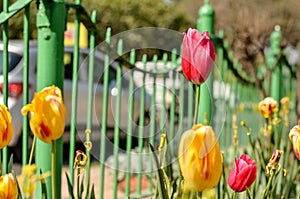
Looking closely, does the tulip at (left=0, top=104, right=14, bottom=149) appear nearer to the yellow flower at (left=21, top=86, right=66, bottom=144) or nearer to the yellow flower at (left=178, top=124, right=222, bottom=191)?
the yellow flower at (left=21, top=86, right=66, bottom=144)

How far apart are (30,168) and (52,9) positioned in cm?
140

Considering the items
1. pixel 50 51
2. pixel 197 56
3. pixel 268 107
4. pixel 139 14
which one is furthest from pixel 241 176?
pixel 139 14

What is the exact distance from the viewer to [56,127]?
3.21ft

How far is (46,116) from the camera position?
971mm

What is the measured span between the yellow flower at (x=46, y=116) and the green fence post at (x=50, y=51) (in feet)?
3.24

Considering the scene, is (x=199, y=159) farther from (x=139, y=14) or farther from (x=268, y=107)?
(x=139, y=14)

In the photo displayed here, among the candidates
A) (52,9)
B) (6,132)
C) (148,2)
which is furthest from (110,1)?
(6,132)

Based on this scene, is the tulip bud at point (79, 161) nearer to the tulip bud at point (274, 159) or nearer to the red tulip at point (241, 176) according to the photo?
the red tulip at point (241, 176)

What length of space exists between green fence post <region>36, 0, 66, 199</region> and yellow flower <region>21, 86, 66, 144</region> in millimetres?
988

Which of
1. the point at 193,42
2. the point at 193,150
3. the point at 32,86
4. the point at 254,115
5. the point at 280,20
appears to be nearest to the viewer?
the point at 193,150

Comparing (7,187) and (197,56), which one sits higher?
(197,56)

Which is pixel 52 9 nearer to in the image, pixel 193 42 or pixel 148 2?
pixel 193 42

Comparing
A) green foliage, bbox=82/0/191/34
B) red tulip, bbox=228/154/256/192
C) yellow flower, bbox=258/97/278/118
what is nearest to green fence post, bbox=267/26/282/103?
yellow flower, bbox=258/97/278/118

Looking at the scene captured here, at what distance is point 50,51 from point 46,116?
1031 millimetres
